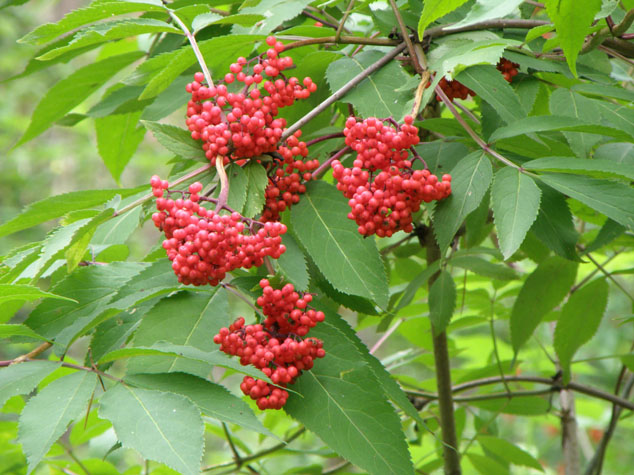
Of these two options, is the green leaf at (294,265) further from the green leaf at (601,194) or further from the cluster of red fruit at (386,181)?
the green leaf at (601,194)

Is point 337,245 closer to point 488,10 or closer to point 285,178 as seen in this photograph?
point 285,178

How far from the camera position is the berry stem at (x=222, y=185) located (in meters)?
0.86

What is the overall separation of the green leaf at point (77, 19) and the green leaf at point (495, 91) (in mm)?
521

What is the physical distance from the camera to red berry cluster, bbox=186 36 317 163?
922mm

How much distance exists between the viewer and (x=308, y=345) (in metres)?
0.84

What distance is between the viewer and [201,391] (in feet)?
2.59

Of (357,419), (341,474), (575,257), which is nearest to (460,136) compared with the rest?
(575,257)

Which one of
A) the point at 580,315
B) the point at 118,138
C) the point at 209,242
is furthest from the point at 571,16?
the point at 118,138

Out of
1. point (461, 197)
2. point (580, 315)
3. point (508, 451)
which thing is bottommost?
point (508, 451)

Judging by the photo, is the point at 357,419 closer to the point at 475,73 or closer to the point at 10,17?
the point at 475,73

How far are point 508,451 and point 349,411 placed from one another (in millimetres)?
1078

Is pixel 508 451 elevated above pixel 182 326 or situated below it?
below

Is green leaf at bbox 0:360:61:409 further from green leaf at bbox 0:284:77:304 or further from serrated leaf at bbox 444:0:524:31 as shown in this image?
serrated leaf at bbox 444:0:524:31

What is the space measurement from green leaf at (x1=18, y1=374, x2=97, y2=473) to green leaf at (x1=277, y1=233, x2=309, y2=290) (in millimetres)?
284
